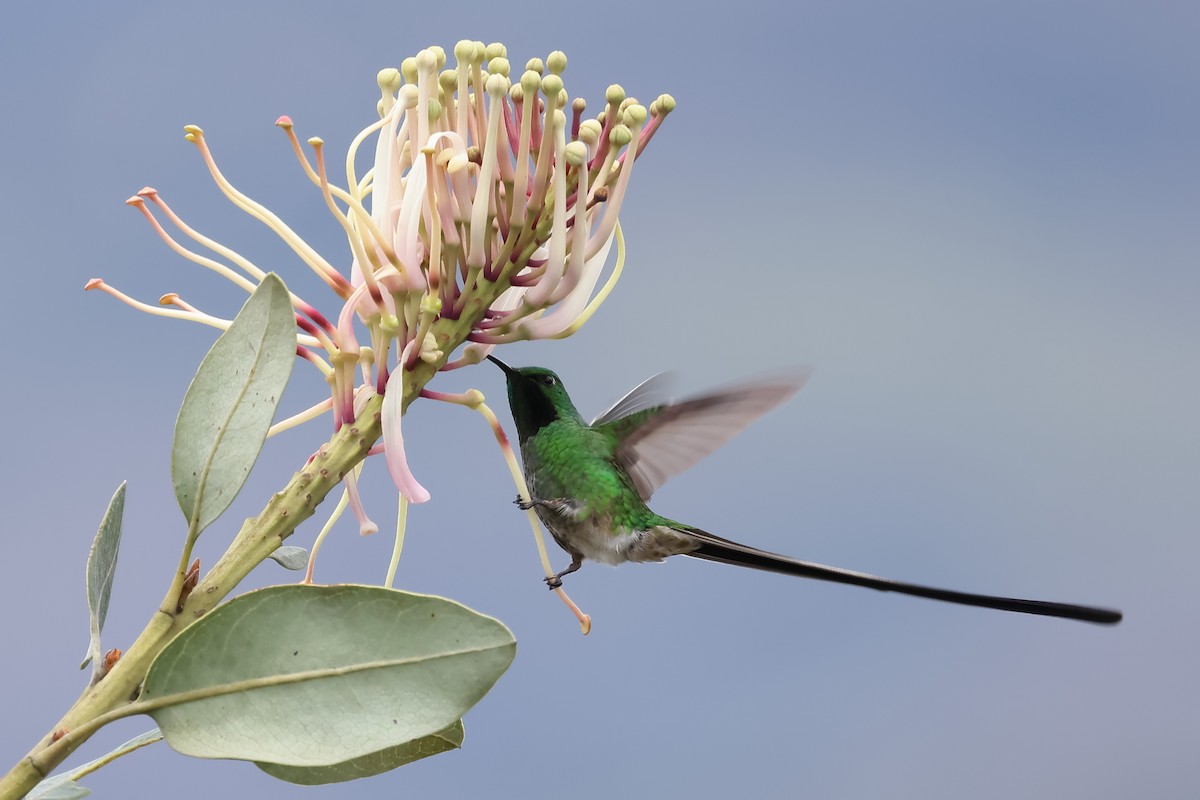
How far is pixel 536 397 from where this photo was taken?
6.94 ft

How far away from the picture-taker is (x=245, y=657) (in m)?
1.19

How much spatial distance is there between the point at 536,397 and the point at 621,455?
18 centimetres

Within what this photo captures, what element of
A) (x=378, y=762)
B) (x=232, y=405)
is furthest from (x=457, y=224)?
(x=378, y=762)

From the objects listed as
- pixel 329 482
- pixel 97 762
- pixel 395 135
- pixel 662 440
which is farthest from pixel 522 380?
pixel 97 762

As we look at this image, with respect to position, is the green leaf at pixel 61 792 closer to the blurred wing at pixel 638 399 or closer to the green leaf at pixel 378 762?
the green leaf at pixel 378 762

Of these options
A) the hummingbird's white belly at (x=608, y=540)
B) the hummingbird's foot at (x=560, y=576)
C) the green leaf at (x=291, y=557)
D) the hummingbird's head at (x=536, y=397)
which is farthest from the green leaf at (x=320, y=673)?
the hummingbird's head at (x=536, y=397)

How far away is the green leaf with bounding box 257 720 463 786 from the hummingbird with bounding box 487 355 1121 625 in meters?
0.45

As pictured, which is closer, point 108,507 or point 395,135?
point 108,507

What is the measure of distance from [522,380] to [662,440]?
0.27 meters

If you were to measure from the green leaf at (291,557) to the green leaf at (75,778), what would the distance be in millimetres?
231

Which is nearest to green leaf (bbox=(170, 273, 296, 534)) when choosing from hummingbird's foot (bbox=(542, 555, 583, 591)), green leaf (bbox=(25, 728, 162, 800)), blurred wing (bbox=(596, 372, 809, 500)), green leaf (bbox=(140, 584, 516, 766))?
green leaf (bbox=(140, 584, 516, 766))

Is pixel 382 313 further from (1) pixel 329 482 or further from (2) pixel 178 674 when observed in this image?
(2) pixel 178 674

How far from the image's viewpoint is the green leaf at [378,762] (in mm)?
1312

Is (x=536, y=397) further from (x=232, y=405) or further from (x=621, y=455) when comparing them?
(x=232, y=405)
